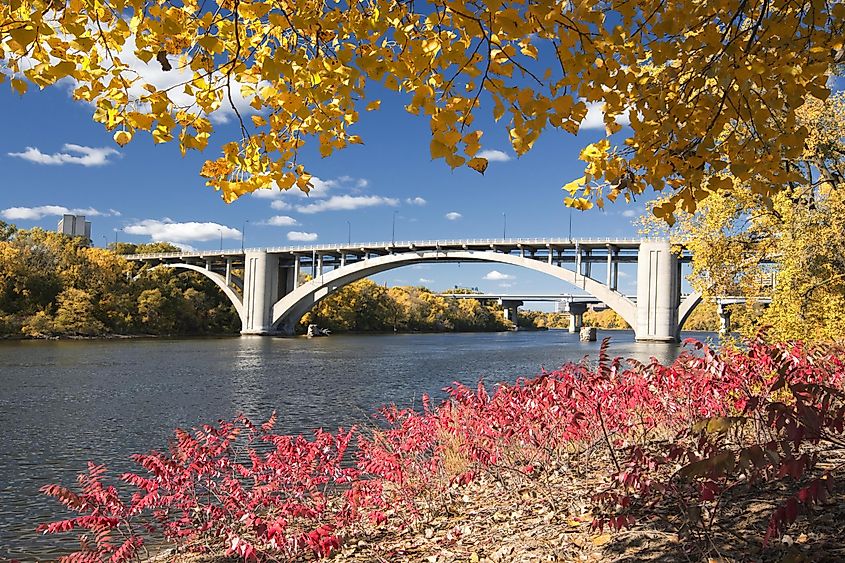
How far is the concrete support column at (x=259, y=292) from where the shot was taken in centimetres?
5981

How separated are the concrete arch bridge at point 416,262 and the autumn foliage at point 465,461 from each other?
34.2 metres

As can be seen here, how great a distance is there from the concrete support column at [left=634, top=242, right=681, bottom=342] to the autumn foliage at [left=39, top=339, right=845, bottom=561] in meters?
43.3

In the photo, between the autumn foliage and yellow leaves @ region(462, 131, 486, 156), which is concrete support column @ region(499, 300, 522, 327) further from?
yellow leaves @ region(462, 131, 486, 156)

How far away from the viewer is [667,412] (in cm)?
655

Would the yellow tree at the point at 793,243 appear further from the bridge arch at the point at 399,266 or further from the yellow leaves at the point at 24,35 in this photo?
the bridge arch at the point at 399,266

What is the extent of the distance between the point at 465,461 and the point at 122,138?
4490 mm

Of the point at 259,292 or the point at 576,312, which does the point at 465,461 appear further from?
A: the point at 576,312

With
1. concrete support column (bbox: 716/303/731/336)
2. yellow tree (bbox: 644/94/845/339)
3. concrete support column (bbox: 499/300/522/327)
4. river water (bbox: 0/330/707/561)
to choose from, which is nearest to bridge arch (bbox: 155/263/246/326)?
river water (bbox: 0/330/707/561)

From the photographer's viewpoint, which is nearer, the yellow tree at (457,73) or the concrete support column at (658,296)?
the yellow tree at (457,73)

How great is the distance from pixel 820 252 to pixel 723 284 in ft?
5.38

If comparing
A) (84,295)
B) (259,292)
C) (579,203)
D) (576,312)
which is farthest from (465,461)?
(576,312)

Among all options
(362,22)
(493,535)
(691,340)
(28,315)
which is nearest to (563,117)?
(362,22)

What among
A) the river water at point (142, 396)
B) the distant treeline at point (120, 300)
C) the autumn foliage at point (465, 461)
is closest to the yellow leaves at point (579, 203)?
the autumn foliage at point (465, 461)

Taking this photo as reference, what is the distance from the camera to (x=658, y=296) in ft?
159
